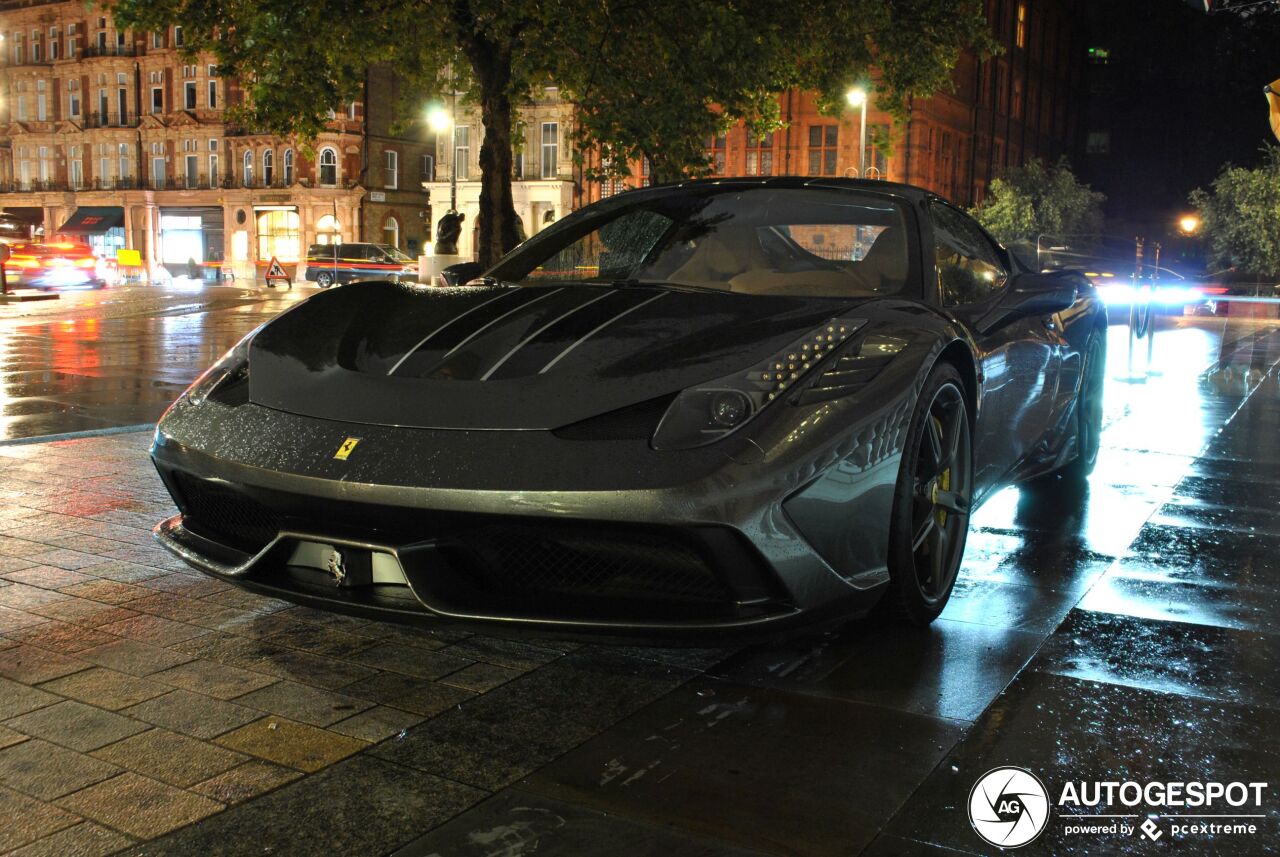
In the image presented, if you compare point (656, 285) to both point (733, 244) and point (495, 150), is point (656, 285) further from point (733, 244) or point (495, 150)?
point (495, 150)

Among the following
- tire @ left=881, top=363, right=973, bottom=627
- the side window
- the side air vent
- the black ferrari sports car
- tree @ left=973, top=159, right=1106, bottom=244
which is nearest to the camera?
the black ferrari sports car

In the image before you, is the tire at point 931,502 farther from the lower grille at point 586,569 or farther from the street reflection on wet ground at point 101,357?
the street reflection on wet ground at point 101,357

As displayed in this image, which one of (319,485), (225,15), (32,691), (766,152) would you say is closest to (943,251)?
(319,485)

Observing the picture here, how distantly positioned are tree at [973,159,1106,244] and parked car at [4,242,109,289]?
30342mm

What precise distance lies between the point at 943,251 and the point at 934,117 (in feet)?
159

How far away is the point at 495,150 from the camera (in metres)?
12.4

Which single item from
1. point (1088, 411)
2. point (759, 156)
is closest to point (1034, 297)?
point (1088, 411)

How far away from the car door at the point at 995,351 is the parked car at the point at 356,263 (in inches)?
1446

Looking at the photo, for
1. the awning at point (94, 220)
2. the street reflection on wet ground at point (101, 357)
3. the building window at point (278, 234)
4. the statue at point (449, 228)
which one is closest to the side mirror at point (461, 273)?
the street reflection on wet ground at point (101, 357)

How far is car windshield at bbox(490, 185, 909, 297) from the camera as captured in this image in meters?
3.92

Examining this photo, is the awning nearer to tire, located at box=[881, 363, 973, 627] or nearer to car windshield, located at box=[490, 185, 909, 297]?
car windshield, located at box=[490, 185, 909, 297]

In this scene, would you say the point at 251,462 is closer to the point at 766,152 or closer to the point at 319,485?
the point at 319,485

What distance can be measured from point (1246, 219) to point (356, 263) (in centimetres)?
2888

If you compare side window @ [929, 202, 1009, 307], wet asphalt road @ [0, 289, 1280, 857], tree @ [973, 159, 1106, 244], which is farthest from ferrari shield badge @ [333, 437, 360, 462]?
tree @ [973, 159, 1106, 244]
